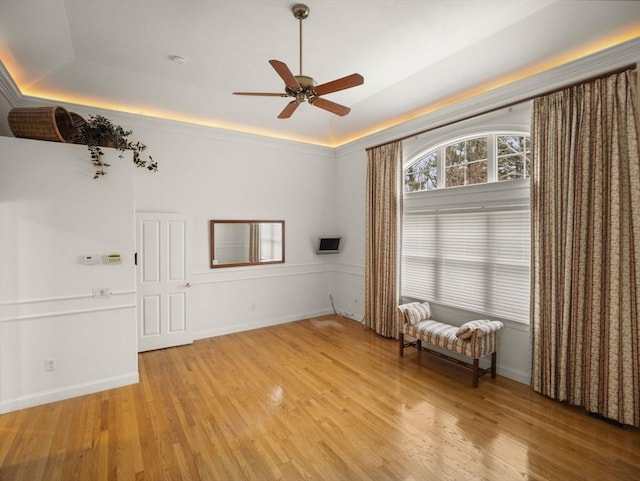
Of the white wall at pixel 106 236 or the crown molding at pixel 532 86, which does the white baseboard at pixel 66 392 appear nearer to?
the white wall at pixel 106 236

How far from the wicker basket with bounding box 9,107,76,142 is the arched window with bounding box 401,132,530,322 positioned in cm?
440

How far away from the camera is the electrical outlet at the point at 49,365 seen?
3.25 metres

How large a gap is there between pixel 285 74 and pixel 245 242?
3521 millimetres

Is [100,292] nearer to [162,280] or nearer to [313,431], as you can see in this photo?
[162,280]

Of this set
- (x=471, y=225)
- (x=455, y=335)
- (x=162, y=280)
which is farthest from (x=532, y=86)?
(x=162, y=280)

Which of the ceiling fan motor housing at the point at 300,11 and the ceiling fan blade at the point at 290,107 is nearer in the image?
the ceiling fan motor housing at the point at 300,11

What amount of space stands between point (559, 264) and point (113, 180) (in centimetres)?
478

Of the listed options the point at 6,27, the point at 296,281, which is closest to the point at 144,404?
the point at 296,281

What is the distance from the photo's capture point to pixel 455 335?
3.76 metres

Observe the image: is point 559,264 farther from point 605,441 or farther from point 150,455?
point 150,455

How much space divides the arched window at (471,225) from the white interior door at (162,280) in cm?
341

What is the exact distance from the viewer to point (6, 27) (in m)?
2.83

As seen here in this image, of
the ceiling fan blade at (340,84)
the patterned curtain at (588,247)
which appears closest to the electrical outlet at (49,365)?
the ceiling fan blade at (340,84)

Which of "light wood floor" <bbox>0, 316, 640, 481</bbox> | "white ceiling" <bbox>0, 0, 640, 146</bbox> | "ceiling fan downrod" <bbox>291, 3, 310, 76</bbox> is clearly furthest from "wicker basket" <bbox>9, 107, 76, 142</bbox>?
"light wood floor" <bbox>0, 316, 640, 481</bbox>
